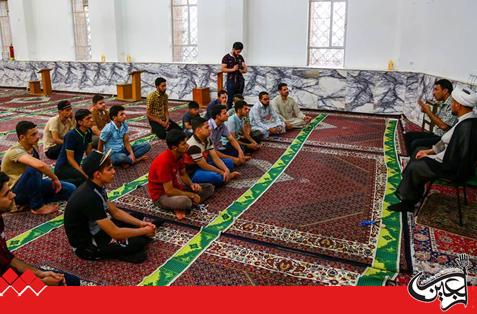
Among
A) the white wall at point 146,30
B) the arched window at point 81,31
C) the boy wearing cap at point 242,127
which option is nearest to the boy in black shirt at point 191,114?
the boy wearing cap at point 242,127

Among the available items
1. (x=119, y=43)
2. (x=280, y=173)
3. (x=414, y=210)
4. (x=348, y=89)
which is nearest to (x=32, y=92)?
(x=119, y=43)

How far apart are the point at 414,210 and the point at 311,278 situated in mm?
1380

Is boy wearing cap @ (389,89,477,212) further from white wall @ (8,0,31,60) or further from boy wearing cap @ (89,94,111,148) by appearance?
white wall @ (8,0,31,60)

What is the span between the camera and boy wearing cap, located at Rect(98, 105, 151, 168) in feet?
14.9

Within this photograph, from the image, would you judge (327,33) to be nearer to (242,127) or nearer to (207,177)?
(242,127)

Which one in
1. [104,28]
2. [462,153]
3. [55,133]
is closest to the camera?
[462,153]

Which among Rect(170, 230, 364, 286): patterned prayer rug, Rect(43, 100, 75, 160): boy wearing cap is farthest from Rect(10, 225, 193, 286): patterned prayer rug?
Rect(43, 100, 75, 160): boy wearing cap

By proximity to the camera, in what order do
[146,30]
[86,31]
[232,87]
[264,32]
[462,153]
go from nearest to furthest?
[462,153], [232,87], [264,32], [146,30], [86,31]

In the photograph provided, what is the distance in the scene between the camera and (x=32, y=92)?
428 inches

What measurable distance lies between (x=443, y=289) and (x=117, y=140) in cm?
369

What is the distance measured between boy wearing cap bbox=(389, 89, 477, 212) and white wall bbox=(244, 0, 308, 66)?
219 inches

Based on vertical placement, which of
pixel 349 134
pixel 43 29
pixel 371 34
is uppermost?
pixel 43 29

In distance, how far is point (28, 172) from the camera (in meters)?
3.28

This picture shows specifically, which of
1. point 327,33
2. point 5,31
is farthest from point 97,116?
point 5,31
